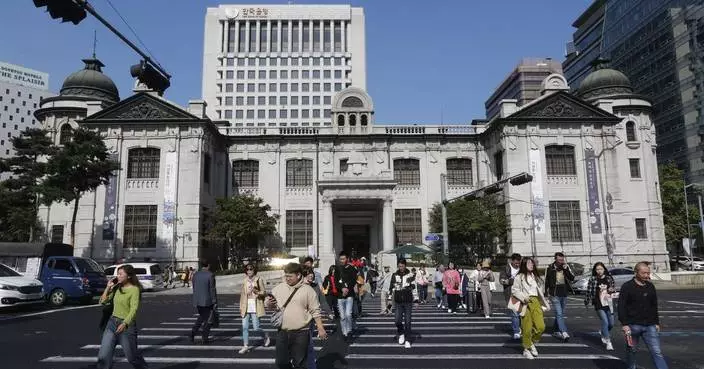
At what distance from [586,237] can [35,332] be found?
35931mm

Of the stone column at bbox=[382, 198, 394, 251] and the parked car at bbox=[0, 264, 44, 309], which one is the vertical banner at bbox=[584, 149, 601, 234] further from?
the parked car at bbox=[0, 264, 44, 309]

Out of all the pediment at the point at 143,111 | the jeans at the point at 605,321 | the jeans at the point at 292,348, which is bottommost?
the jeans at the point at 605,321

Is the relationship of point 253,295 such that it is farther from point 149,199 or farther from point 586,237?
point 586,237

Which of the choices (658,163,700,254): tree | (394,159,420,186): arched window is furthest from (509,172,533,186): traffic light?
(658,163,700,254): tree

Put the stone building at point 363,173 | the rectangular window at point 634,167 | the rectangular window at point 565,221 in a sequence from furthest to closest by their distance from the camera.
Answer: the rectangular window at point 634,167, the rectangular window at point 565,221, the stone building at point 363,173

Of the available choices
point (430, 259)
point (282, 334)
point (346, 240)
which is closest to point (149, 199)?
point (346, 240)

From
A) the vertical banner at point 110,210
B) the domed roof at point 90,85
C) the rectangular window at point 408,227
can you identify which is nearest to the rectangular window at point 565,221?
the rectangular window at point 408,227

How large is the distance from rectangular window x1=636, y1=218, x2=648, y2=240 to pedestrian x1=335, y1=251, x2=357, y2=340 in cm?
3425

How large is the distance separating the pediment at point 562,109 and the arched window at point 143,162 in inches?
1150

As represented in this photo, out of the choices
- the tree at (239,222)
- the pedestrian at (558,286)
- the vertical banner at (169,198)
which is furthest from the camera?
the vertical banner at (169,198)

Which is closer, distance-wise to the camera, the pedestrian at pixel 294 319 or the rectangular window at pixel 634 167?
the pedestrian at pixel 294 319

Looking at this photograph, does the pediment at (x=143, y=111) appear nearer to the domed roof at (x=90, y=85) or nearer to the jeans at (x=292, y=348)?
the domed roof at (x=90, y=85)

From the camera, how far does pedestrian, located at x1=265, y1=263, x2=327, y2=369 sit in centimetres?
588

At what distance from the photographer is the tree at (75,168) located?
2814 centimetres
